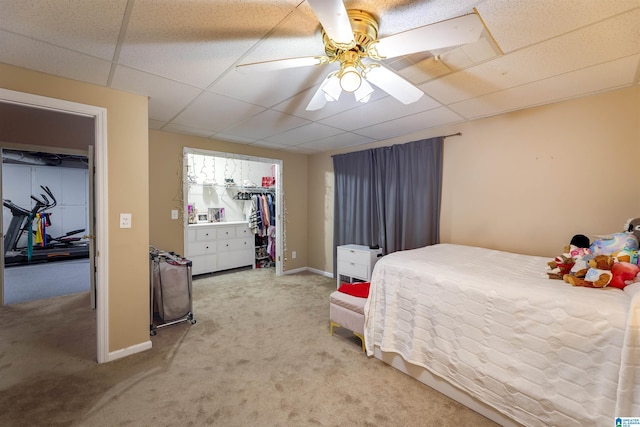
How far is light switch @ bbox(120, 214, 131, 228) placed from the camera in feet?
7.29

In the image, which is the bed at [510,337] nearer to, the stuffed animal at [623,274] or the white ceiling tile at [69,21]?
the stuffed animal at [623,274]

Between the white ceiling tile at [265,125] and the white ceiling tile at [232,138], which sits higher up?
the white ceiling tile at [232,138]

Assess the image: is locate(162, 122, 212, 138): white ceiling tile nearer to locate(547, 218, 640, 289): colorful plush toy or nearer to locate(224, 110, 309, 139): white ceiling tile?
locate(224, 110, 309, 139): white ceiling tile

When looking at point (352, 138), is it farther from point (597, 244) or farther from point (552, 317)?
point (552, 317)

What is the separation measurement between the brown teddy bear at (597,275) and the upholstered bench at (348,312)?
1413mm

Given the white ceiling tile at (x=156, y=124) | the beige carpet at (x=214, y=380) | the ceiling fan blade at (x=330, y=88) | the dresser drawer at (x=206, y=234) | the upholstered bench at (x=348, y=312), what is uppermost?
the white ceiling tile at (x=156, y=124)

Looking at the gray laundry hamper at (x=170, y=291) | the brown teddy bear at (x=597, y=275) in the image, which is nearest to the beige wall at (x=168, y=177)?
the gray laundry hamper at (x=170, y=291)

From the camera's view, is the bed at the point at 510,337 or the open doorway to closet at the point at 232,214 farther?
the open doorway to closet at the point at 232,214

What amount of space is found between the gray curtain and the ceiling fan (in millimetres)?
1813

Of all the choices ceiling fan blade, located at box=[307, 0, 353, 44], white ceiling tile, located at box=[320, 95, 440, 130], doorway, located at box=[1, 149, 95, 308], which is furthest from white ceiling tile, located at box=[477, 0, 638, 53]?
doorway, located at box=[1, 149, 95, 308]

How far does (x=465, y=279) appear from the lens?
1.78m

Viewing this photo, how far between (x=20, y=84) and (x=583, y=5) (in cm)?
333

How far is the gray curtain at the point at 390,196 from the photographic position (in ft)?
11.0

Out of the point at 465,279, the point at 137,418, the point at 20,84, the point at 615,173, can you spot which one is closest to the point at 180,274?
the point at 137,418
